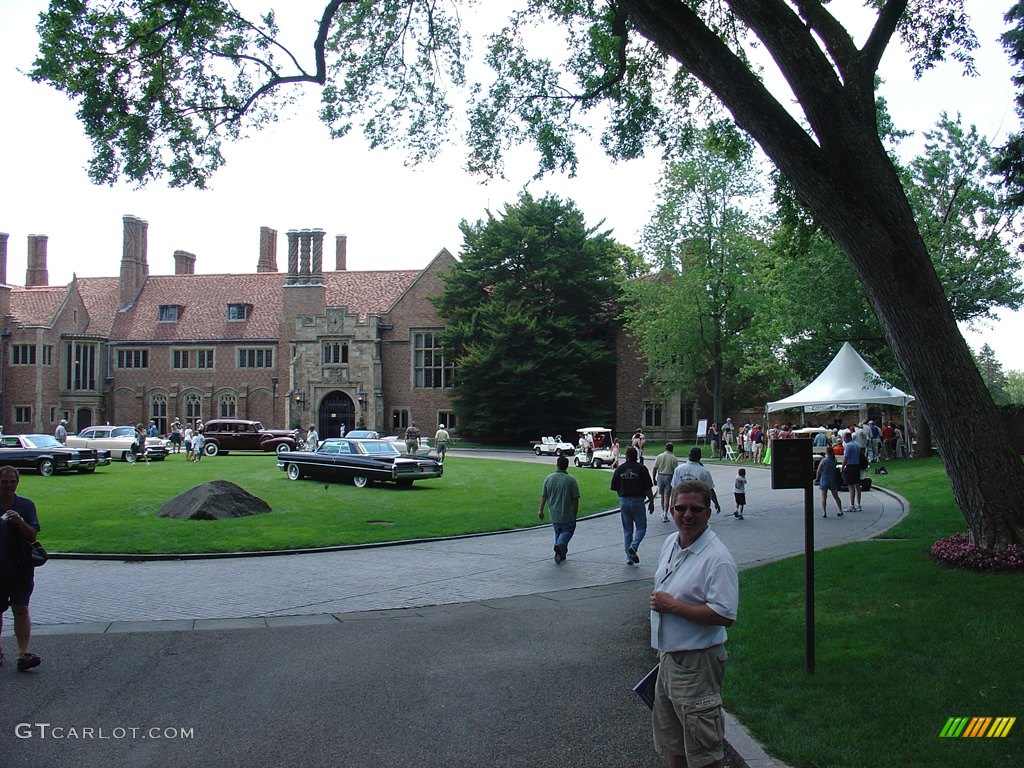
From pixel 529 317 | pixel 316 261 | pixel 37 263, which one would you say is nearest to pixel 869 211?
pixel 529 317

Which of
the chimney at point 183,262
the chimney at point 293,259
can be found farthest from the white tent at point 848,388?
the chimney at point 183,262

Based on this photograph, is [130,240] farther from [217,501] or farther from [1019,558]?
[1019,558]

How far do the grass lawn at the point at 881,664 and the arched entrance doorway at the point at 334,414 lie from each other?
1890 inches

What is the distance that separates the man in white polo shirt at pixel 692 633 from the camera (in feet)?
13.6

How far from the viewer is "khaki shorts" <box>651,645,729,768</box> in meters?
4.15

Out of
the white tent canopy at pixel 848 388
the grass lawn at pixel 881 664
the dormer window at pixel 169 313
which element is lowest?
the grass lawn at pixel 881 664

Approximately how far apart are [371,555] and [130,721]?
820cm

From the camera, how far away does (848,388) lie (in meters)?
29.4

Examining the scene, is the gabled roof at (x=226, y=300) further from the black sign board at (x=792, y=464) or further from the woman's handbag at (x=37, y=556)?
the black sign board at (x=792, y=464)

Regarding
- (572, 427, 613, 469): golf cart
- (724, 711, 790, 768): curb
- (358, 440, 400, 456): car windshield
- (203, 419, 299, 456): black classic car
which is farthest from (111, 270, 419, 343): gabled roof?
(724, 711, 790, 768): curb

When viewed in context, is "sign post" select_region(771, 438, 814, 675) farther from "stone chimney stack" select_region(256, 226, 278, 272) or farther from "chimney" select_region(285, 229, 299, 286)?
"stone chimney stack" select_region(256, 226, 278, 272)

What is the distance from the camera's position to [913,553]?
11141mm

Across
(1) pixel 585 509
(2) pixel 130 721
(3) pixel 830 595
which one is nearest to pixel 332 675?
(2) pixel 130 721

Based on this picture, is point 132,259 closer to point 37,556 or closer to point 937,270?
point 937,270
